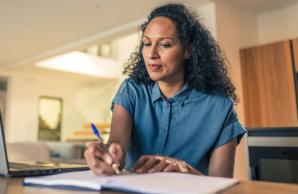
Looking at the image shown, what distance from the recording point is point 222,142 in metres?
1.04

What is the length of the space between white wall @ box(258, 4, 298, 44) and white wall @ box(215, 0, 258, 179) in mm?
171

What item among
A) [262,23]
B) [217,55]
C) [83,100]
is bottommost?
[83,100]

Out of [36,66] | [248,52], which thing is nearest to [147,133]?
[248,52]

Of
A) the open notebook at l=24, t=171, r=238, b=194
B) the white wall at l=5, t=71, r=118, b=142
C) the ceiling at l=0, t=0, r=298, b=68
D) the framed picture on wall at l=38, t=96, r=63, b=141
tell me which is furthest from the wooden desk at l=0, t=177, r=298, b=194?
the framed picture on wall at l=38, t=96, r=63, b=141

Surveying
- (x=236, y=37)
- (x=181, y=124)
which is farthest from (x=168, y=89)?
(x=236, y=37)

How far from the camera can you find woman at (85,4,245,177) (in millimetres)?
1063

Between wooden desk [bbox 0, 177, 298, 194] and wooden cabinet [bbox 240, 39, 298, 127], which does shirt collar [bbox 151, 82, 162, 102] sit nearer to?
wooden desk [bbox 0, 177, 298, 194]

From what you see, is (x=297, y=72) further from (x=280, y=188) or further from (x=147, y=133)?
(x=280, y=188)

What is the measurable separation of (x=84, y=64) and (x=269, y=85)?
12.5 feet

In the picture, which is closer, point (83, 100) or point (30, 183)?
point (30, 183)

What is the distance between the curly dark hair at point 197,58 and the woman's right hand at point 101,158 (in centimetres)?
52

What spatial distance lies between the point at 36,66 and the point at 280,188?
5.17 metres

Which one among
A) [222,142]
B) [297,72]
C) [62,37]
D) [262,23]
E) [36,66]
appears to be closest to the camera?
[222,142]

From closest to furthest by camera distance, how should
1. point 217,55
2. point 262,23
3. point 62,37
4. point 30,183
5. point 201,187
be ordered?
point 201,187
point 30,183
point 217,55
point 262,23
point 62,37
